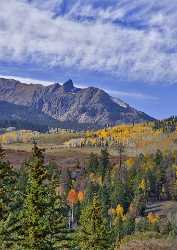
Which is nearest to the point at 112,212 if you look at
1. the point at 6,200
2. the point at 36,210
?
the point at 36,210

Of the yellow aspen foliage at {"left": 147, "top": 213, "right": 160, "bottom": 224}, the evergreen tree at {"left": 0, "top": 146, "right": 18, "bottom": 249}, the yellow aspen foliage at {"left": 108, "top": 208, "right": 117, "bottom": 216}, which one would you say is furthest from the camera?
the yellow aspen foliage at {"left": 108, "top": 208, "right": 117, "bottom": 216}

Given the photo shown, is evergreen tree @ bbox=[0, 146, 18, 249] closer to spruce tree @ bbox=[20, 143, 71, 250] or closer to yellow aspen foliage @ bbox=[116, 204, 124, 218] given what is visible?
spruce tree @ bbox=[20, 143, 71, 250]

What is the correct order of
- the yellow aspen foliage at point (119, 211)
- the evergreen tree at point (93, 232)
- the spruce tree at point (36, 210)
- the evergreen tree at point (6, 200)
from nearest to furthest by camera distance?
the evergreen tree at point (6, 200), the spruce tree at point (36, 210), the evergreen tree at point (93, 232), the yellow aspen foliage at point (119, 211)

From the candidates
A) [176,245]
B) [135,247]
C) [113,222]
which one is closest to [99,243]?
[135,247]

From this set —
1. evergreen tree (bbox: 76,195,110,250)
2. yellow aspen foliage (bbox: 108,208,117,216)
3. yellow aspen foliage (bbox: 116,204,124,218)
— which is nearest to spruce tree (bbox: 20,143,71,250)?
evergreen tree (bbox: 76,195,110,250)

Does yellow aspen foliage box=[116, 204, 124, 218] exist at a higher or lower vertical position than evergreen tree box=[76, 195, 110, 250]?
lower

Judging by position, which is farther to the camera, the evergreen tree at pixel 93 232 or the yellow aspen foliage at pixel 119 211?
the yellow aspen foliage at pixel 119 211

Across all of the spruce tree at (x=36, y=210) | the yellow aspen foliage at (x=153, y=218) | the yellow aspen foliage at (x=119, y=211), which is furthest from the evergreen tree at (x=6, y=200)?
the yellow aspen foliage at (x=119, y=211)

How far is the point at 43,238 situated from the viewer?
3391cm

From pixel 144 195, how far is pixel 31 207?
169917mm

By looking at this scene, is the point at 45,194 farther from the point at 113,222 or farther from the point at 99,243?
the point at 113,222

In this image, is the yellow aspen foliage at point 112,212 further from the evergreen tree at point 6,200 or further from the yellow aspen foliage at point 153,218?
the evergreen tree at point 6,200

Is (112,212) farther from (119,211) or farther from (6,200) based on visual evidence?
(6,200)

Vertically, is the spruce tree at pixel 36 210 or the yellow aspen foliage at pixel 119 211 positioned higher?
the spruce tree at pixel 36 210
